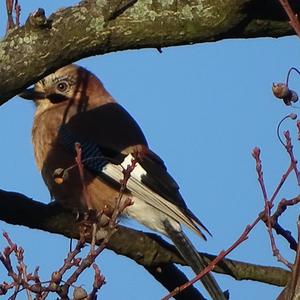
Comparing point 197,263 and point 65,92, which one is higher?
point 65,92

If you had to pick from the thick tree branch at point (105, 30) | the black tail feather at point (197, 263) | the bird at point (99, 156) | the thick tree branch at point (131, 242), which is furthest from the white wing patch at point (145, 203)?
the thick tree branch at point (105, 30)

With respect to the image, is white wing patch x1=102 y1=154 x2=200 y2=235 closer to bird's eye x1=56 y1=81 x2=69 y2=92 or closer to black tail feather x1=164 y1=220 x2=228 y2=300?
black tail feather x1=164 y1=220 x2=228 y2=300

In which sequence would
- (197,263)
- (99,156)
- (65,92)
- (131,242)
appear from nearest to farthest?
(131,242) → (197,263) → (99,156) → (65,92)

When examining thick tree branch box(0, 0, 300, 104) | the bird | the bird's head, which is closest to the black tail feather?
the bird

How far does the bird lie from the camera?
21.6 feet

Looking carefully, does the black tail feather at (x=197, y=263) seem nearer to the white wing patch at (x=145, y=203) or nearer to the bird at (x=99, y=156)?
the bird at (x=99, y=156)

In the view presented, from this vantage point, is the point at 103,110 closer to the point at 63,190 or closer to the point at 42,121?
the point at 42,121

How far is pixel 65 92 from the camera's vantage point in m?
8.12

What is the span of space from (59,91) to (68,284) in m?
5.16

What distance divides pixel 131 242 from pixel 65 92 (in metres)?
2.99

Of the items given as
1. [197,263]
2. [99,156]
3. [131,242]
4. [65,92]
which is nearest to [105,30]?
[131,242]

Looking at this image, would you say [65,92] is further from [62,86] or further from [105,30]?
[105,30]

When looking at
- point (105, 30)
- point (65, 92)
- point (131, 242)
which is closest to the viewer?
point (105, 30)

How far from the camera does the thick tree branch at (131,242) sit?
4711mm
